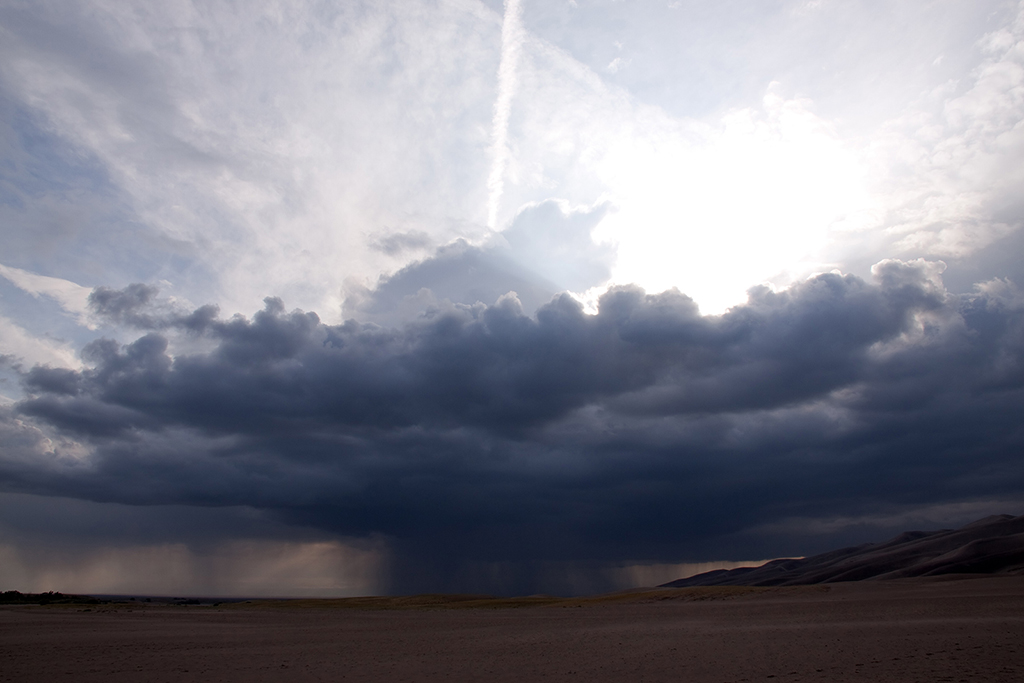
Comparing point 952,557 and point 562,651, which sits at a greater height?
point 562,651

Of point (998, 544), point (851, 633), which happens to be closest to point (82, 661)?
point (851, 633)

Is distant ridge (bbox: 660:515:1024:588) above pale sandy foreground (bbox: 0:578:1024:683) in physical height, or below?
below

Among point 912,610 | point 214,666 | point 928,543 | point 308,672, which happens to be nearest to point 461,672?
point 308,672

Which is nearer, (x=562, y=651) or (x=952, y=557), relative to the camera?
(x=562, y=651)

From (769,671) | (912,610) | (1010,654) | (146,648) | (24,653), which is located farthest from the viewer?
(912,610)

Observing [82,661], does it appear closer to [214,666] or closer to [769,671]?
[214,666]

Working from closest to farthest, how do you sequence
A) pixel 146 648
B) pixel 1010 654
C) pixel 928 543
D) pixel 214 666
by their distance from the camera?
1. pixel 1010 654
2. pixel 214 666
3. pixel 146 648
4. pixel 928 543

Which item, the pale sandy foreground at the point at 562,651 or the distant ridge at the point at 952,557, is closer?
the pale sandy foreground at the point at 562,651

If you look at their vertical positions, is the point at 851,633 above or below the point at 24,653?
below

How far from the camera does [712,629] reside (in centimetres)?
2934

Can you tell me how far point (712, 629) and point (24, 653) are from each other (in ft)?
95.9

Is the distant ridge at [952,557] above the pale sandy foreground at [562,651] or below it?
below

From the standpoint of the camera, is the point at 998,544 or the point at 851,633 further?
the point at 998,544

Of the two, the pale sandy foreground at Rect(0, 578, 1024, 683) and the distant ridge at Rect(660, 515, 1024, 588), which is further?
the distant ridge at Rect(660, 515, 1024, 588)
